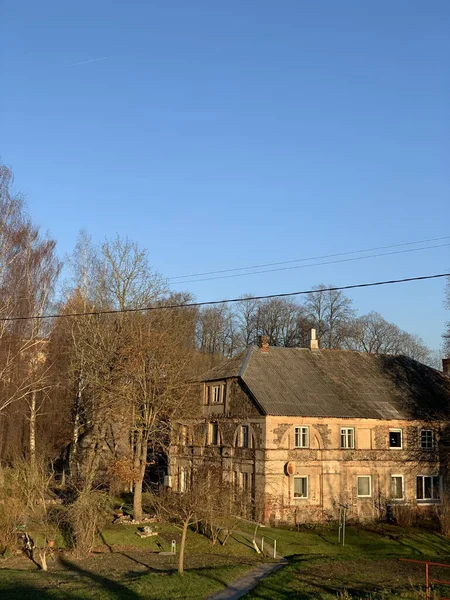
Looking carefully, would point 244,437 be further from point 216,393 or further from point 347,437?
point 347,437

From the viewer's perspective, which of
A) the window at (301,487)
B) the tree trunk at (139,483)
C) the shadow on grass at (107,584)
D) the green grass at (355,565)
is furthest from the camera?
the window at (301,487)

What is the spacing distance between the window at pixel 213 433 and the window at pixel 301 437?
19.4ft

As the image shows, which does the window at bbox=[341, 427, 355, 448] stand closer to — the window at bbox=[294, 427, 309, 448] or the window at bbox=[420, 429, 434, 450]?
the window at bbox=[294, 427, 309, 448]

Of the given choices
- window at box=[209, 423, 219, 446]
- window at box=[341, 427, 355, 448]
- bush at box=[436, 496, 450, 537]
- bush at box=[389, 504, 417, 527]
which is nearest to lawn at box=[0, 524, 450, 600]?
bush at box=[436, 496, 450, 537]

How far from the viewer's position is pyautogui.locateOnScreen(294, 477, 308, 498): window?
34625 mm

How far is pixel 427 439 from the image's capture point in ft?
128

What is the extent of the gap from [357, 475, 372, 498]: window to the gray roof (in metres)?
3.45

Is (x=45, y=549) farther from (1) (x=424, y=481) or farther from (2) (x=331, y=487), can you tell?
(1) (x=424, y=481)

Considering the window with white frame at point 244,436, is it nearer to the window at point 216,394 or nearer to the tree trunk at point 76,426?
the window at point 216,394

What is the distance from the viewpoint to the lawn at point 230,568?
56.3 ft

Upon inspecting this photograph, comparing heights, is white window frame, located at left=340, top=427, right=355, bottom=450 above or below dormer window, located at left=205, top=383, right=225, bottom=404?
below

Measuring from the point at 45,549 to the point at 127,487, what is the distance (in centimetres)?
2242

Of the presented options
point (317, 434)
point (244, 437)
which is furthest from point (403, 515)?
point (244, 437)

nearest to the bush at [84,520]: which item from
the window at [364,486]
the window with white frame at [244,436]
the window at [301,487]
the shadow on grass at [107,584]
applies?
the shadow on grass at [107,584]
